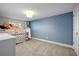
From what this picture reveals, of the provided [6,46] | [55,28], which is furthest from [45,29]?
[6,46]

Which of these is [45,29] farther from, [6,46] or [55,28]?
[6,46]

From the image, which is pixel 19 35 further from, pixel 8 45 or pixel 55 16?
pixel 55 16

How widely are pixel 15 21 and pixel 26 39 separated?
34 centimetres

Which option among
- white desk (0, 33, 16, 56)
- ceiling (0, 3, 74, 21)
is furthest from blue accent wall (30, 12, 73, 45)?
white desk (0, 33, 16, 56)

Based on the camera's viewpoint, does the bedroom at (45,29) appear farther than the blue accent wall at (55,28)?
No

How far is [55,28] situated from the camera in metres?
1.64

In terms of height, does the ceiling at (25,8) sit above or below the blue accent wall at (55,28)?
above

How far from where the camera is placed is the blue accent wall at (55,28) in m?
1.54

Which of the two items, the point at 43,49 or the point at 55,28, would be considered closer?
the point at 55,28

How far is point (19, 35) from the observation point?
1.26 metres

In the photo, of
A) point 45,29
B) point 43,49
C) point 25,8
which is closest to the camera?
point 25,8

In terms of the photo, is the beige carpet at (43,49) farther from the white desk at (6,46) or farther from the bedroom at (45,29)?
the white desk at (6,46)

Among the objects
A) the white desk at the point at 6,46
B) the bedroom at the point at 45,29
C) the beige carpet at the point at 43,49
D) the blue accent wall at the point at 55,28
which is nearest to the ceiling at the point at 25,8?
the bedroom at the point at 45,29

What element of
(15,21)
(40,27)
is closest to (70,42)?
(40,27)
